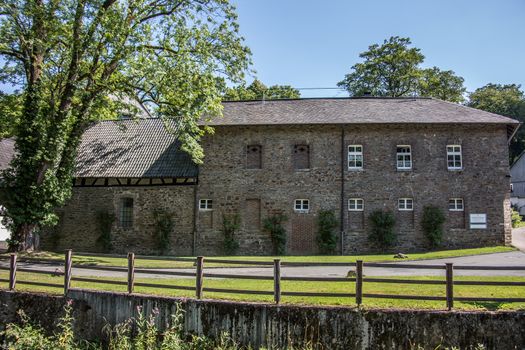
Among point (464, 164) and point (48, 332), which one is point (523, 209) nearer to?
point (464, 164)

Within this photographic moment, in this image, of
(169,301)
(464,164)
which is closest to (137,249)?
(169,301)

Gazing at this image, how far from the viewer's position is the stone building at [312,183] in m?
23.2

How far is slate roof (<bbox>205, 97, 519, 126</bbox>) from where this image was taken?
2361 centimetres

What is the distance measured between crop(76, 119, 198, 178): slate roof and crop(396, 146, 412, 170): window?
10575 mm

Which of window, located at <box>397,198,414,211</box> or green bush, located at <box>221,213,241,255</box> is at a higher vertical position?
window, located at <box>397,198,414,211</box>

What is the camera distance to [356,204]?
77.4ft

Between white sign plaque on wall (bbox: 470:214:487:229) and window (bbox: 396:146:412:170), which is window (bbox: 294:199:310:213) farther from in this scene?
white sign plaque on wall (bbox: 470:214:487:229)

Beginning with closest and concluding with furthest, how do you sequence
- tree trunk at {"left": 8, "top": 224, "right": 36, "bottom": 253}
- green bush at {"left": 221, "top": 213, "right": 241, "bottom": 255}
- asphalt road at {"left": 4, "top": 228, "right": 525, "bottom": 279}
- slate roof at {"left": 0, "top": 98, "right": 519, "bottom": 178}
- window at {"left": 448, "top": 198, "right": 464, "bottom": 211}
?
asphalt road at {"left": 4, "top": 228, "right": 525, "bottom": 279}, tree trunk at {"left": 8, "top": 224, "right": 36, "bottom": 253}, window at {"left": 448, "top": 198, "right": 464, "bottom": 211}, green bush at {"left": 221, "top": 213, "right": 241, "bottom": 255}, slate roof at {"left": 0, "top": 98, "right": 519, "bottom": 178}

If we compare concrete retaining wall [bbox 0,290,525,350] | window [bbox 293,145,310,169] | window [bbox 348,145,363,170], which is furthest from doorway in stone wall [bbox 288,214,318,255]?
concrete retaining wall [bbox 0,290,525,350]

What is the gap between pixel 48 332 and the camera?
10508mm

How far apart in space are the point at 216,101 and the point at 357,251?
10.1m

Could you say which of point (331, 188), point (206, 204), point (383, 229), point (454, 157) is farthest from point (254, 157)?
point (454, 157)

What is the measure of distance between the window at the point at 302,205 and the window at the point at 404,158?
5.00 m

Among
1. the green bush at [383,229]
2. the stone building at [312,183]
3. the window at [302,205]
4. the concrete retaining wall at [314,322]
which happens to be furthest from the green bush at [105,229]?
the concrete retaining wall at [314,322]
